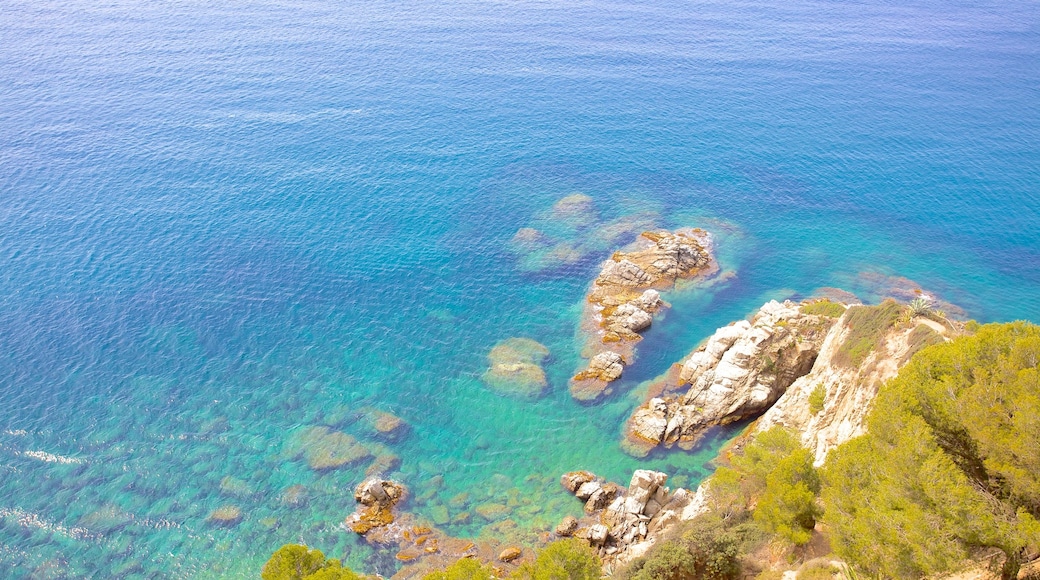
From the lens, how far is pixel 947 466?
34688 millimetres

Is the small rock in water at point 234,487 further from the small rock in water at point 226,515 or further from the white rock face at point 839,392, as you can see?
the white rock face at point 839,392

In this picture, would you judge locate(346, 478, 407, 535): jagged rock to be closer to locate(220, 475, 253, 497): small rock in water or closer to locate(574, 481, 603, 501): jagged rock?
locate(220, 475, 253, 497): small rock in water

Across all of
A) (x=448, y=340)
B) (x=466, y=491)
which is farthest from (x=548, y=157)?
(x=466, y=491)

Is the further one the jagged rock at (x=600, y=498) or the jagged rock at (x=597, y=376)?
the jagged rock at (x=597, y=376)

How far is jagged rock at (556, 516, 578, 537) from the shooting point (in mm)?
56938

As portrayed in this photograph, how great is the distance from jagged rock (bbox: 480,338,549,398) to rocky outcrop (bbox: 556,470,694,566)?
14123mm

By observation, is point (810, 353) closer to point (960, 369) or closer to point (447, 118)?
point (960, 369)

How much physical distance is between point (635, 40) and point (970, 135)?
8376 centimetres

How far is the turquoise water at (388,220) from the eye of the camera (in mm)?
64125

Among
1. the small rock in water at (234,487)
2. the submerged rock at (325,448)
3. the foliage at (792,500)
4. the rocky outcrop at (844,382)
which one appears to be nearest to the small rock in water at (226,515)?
the small rock in water at (234,487)

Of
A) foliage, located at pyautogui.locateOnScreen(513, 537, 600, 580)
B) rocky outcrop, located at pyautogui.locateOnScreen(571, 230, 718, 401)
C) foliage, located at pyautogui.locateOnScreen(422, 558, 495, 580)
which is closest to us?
foliage, located at pyautogui.locateOnScreen(422, 558, 495, 580)

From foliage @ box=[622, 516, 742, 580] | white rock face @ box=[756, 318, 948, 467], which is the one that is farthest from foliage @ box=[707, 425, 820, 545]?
white rock face @ box=[756, 318, 948, 467]

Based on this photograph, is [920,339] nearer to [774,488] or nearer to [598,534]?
[774,488]

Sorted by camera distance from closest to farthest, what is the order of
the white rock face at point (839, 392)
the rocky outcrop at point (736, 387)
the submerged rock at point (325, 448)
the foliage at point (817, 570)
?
the foliage at point (817, 570) → the white rock face at point (839, 392) → the submerged rock at point (325, 448) → the rocky outcrop at point (736, 387)
